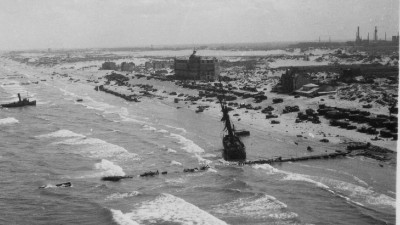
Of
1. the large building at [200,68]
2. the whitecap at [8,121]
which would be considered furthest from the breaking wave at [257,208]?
the large building at [200,68]

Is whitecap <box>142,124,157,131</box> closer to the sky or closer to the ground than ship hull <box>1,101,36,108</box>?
closer to the ground

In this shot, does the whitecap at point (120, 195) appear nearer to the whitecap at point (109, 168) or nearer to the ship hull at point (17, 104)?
the whitecap at point (109, 168)

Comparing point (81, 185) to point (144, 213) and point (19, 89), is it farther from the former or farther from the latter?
point (19, 89)

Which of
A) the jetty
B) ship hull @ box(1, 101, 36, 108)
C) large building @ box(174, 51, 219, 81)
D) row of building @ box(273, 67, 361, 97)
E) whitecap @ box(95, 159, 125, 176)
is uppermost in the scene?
large building @ box(174, 51, 219, 81)

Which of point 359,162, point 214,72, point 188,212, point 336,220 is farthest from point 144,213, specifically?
point 214,72

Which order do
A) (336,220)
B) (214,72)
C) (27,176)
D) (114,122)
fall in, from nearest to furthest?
1. (336,220)
2. (27,176)
3. (114,122)
4. (214,72)

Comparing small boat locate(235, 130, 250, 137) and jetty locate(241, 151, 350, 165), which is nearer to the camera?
jetty locate(241, 151, 350, 165)

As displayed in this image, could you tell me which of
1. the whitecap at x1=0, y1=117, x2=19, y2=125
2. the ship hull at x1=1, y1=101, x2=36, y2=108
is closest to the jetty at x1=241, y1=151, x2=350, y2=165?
the whitecap at x1=0, y1=117, x2=19, y2=125

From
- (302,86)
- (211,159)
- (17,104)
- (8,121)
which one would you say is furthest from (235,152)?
(17,104)

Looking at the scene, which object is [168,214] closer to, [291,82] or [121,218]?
[121,218]

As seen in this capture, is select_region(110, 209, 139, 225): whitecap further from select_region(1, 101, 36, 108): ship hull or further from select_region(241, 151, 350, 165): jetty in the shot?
select_region(1, 101, 36, 108): ship hull

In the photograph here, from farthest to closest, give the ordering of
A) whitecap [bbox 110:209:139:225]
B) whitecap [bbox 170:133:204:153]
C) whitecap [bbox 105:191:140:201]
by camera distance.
A: whitecap [bbox 170:133:204:153], whitecap [bbox 105:191:140:201], whitecap [bbox 110:209:139:225]
